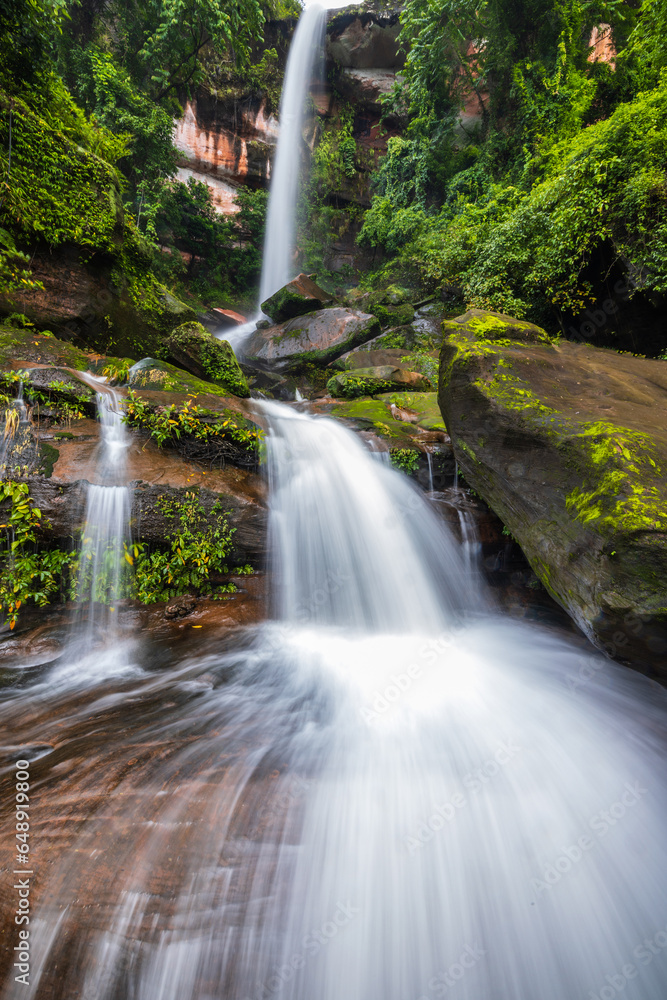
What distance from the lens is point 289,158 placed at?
20953mm

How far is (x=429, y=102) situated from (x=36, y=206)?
623 inches

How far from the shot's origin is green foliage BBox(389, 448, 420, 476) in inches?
245

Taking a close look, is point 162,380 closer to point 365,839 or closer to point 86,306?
point 86,306

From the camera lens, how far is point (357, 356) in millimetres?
11859

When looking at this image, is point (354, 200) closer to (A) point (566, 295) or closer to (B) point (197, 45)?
(B) point (197, 45)

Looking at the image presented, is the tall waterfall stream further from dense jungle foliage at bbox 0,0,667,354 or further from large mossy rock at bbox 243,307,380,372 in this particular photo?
large mossy rock at bbox 243,307,380,372

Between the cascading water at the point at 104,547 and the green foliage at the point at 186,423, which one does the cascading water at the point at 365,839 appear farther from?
the green foliage at the point at 186,423

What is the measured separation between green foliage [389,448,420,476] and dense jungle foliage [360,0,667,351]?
13.2 feet

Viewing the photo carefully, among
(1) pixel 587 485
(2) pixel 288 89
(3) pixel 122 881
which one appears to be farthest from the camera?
(2) pixel 288 89

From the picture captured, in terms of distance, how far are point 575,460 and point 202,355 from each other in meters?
6.20

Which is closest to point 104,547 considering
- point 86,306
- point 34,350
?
point 34,350

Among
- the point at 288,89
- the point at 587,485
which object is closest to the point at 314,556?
the point at 587,485

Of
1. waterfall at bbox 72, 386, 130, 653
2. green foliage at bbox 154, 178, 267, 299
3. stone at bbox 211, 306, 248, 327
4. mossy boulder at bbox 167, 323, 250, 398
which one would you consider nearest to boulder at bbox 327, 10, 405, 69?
green foliage at bbox 154, 178, 267, 299

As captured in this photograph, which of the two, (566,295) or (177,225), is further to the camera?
(177,225)
